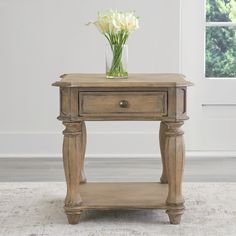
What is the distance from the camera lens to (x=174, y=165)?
327 centimetres

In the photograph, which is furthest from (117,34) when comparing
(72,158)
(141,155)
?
(141,155)

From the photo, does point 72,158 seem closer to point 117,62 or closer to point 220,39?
point 117,62

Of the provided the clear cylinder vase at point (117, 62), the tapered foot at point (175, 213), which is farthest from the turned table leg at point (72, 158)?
the tapered foot at point (175, 213)

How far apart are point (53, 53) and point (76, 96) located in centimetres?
201

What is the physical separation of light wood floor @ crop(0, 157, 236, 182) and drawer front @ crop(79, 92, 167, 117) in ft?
4.29

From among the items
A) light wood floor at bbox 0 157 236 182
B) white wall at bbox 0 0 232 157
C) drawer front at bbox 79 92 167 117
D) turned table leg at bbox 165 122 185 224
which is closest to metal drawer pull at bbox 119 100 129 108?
drawer front at bbox 79 92 167 117

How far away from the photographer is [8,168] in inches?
190

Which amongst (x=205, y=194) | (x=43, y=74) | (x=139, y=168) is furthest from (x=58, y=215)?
(x=43, y=74)

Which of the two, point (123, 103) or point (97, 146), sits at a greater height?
point (123, 103)

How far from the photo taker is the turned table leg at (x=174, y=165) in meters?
3.26

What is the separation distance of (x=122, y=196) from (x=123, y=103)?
53 centimetres

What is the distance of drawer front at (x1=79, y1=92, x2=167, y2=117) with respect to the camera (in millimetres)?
3232

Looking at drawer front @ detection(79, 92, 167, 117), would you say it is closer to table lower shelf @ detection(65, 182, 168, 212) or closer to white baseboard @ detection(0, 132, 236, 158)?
table lower shelf @ detection(65, 182, 168, 212)

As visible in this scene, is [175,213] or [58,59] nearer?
[175,213]
